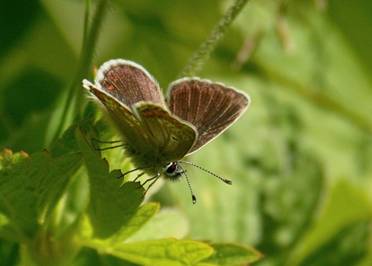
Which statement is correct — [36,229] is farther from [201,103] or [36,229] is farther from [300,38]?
[300,38]

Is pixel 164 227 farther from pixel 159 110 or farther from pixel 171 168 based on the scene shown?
pixel 159 110

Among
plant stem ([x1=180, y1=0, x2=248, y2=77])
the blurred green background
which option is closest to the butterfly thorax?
plant stem ([x1=180, y1=0, x2=248, y2=77])

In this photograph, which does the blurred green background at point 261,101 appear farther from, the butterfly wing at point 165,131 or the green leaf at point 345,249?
the butterfly wing at point 165,131

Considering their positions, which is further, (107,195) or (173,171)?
(173,171)

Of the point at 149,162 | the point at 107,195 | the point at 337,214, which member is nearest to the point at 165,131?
the point at 149,162

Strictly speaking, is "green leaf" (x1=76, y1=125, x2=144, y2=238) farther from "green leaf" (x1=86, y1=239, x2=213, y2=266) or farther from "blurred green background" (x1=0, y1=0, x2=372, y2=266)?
"blurred green background" (x1=0, y1=0, x2=372, y2=266)

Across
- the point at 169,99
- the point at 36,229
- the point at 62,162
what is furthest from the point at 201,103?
the point at 36,229
